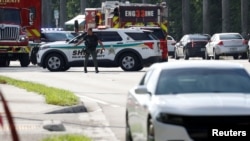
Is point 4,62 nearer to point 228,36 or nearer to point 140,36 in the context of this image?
point 140,36

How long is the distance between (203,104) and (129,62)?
2753cm

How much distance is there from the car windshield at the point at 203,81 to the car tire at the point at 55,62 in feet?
87.2

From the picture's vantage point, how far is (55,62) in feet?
125

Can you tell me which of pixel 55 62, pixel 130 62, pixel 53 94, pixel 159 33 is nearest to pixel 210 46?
pixel 159 33

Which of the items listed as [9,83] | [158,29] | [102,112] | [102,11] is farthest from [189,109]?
[102,11]

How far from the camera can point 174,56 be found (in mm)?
62031

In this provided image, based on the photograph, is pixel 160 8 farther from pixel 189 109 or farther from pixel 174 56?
pixel 189 109

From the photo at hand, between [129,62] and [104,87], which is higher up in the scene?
[129,62]

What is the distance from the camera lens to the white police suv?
3747 cm

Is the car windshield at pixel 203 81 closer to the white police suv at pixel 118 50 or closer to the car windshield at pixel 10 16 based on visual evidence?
the white police suv at pixel 118 50

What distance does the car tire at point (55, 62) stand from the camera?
38047 millimetres

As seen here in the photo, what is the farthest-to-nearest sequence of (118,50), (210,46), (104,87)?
1. (210,46)
2. (118,50)
3. (104,87)

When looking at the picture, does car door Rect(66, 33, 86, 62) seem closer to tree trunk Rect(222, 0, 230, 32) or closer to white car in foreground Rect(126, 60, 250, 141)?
white car in foreground Rect(126, 60, 250, 141)

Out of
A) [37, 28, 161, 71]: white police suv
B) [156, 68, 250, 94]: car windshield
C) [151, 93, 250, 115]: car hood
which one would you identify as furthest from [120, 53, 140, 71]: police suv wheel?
[151, 93, 250, 115]: car hood
